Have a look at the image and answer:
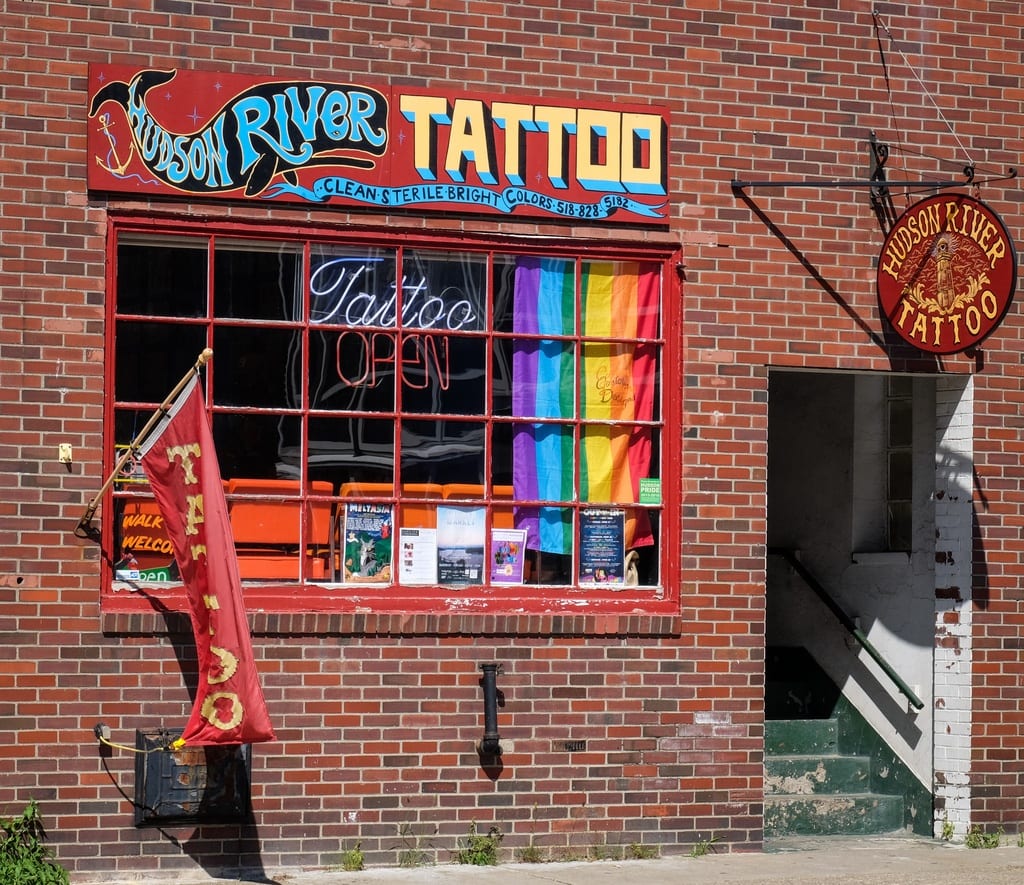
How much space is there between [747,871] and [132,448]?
172 inches

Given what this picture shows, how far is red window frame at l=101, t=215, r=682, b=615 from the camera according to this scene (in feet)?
28.5

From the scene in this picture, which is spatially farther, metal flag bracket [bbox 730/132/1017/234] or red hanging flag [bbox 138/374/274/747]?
metal flag bracket [bbox 730/132/1017/234]

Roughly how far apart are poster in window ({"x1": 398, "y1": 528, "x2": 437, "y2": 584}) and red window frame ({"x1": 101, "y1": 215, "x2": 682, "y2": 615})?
0.21 ft

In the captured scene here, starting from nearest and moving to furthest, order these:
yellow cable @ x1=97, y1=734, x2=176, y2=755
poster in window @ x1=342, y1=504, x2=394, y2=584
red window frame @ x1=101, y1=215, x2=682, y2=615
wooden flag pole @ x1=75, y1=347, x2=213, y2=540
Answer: wooden flag pole @ x1=75, y1=347, x2=213, y2=540, yellow cable @ x1=97, y1=734, x2=176, y2=755, red window frame @ x1=101, y1=215, x2=682, y2=615, poster in window @ x1=342, y1=504, x2=394, y2=584

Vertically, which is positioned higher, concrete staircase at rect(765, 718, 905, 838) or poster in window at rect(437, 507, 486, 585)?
poster in window at rect(437, 507, 486, 585)

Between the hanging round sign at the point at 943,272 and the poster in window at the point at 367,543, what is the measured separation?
3.50 metres

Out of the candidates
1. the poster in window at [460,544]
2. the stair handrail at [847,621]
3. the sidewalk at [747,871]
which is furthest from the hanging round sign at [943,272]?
the sidewalk at [747,871]

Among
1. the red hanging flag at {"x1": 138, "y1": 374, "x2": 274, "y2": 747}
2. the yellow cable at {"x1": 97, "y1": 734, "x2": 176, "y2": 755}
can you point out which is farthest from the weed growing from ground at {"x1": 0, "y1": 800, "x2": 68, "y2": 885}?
the red hanging flag at {"x1": 138, "y1": 374, "x2": 274, "y2": 747}

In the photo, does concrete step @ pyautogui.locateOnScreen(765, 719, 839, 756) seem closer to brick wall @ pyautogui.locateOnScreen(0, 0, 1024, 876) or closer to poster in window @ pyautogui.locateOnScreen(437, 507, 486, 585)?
brick wall @ pyautogui.locateOnScreen(0, 0, 1024, 876)

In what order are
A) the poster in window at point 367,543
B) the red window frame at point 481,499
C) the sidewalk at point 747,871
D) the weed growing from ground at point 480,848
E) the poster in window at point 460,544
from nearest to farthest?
1. the sidewalk at point 747,871
2. the red window frame at point 481,499
3. the weed growing from ground at point 480,848
4. the poster in window at point 367,543
5. the poster in window at point 460,544

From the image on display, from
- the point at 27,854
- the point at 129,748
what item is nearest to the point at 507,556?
the point at 129,748

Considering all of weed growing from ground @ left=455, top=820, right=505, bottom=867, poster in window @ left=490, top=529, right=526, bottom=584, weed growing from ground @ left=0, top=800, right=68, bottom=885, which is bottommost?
weed growing from ground @ left=455, top=820, right=505, bottom=867

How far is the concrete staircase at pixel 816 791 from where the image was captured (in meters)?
10.4

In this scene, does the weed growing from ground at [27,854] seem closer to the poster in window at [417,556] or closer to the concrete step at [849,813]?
the poster in window at [417,556]
